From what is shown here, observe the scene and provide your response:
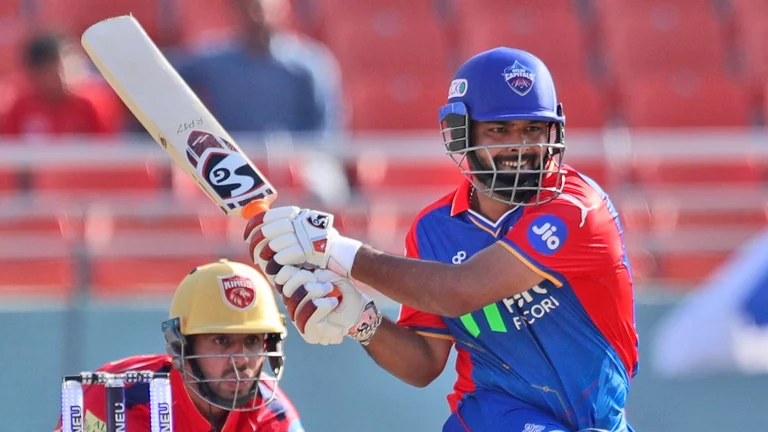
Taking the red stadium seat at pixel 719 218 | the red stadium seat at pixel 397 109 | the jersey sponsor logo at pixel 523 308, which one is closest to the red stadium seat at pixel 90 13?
the red stadium seat at pixel 397 109

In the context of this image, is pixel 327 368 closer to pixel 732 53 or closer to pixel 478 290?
pixel 478 290

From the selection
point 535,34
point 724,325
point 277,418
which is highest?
point 535,34

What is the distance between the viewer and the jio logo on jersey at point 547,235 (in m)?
3.48

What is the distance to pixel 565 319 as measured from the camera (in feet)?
11.7

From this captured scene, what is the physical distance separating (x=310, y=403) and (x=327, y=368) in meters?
0.17

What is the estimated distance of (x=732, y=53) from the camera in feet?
27.6

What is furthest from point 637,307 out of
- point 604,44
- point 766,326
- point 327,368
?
point 604,44

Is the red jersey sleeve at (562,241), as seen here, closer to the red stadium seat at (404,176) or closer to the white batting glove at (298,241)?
the white batting glove at (298,241)

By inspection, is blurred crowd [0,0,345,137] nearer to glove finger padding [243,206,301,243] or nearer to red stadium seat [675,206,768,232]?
red stadium seat [675,206,768,232]

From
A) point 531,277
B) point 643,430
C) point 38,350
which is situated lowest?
point 643,430

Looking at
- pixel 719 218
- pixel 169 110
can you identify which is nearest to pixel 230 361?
pixel 169 110

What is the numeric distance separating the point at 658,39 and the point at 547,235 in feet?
16.1

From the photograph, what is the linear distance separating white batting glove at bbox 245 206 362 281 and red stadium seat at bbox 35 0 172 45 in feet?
15.5

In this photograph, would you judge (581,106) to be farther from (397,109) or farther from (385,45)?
(385,45)
